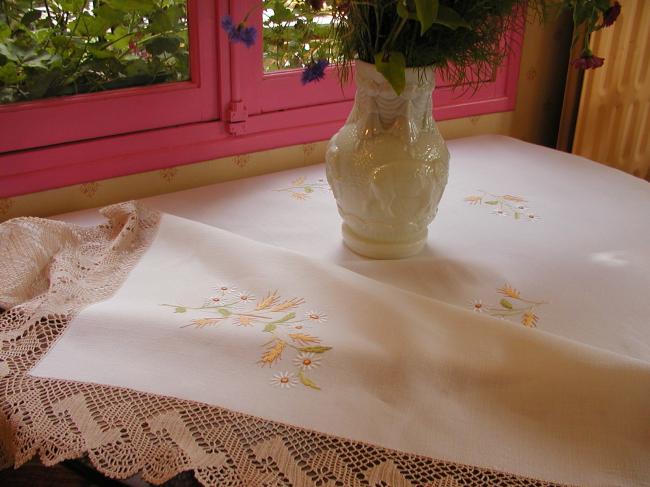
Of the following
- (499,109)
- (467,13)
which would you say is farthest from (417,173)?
(499,109)

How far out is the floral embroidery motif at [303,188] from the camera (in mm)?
1386

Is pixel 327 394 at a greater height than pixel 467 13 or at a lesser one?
lesser

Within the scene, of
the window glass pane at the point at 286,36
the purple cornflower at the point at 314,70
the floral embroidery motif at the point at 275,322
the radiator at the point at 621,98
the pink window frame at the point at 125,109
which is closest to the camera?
the floral embroidery motif at the point at 275,322

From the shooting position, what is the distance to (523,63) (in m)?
1.88

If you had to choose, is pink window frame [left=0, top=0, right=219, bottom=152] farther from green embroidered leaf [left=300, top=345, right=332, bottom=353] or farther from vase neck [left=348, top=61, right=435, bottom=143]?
green embroidered leaf [left=300, top=345, right=332, bottom=353]

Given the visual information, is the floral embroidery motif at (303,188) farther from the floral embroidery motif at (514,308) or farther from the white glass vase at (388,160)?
the floral embroidery motif at (514,308)

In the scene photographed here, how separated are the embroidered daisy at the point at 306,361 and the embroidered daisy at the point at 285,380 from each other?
2cm

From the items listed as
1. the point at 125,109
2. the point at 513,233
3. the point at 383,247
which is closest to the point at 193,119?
the point at 125,109

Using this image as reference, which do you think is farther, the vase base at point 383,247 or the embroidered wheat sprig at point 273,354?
the vase base at point 383,247

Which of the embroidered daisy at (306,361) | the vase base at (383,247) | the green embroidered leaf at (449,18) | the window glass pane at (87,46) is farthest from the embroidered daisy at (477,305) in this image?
the window glass pane at (87,46)

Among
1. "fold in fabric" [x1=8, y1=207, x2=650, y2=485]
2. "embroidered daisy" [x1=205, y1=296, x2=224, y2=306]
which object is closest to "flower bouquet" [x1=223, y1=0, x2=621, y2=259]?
"fold in fabric" [x1=8, y1=207, x2=650, y2=485]

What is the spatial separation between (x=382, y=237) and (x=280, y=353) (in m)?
0.32

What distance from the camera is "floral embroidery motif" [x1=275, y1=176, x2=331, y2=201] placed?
139 cm

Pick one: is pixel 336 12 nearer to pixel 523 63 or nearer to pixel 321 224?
pixel 321 224
